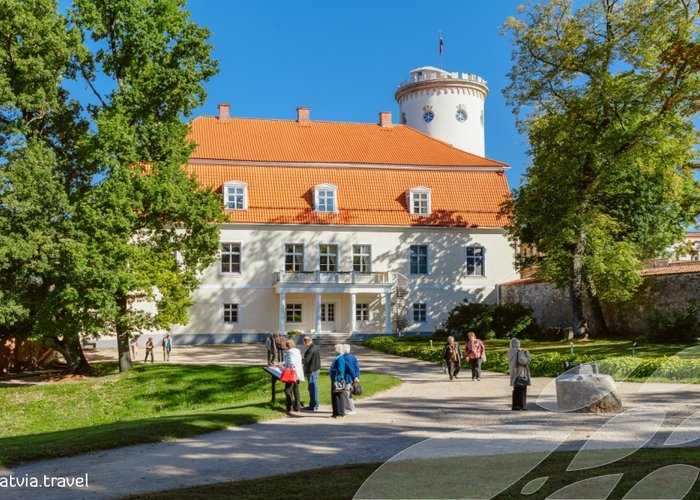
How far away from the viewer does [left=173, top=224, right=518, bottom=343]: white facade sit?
3516 cm

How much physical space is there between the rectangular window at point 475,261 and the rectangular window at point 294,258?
904cm

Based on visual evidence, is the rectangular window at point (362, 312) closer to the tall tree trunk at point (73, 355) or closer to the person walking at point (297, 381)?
the tall tree trunk at point (73, 355)

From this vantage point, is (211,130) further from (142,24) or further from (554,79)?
(554,79)

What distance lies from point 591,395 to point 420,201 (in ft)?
85.3

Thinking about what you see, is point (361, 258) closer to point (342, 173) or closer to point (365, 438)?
point (342, 173)

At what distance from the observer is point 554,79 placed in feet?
91.4

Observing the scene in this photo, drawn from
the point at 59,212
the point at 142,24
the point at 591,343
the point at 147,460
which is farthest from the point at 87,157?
the point at 591,343

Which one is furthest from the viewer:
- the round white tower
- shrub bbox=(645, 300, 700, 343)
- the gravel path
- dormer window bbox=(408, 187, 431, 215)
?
the round white tower

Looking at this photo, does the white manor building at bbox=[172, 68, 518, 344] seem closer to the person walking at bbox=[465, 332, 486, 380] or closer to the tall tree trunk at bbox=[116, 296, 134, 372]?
the tall tree trunk at bbox=[116, 296, 134, 372]

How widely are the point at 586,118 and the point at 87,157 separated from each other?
1778 centimetres

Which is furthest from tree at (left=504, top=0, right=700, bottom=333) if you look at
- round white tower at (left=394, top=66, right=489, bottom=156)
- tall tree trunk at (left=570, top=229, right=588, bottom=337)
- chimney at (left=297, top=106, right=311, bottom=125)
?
round white tower at (left=394, top=66, right=489, bottom=156)

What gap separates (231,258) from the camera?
117 feet

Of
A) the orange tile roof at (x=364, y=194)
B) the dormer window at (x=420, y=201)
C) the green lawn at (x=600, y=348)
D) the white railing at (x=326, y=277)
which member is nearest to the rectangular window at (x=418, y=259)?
the orange tile roof at (x=364, y=194)

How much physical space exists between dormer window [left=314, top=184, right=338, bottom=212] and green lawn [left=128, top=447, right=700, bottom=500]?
2891 cm
